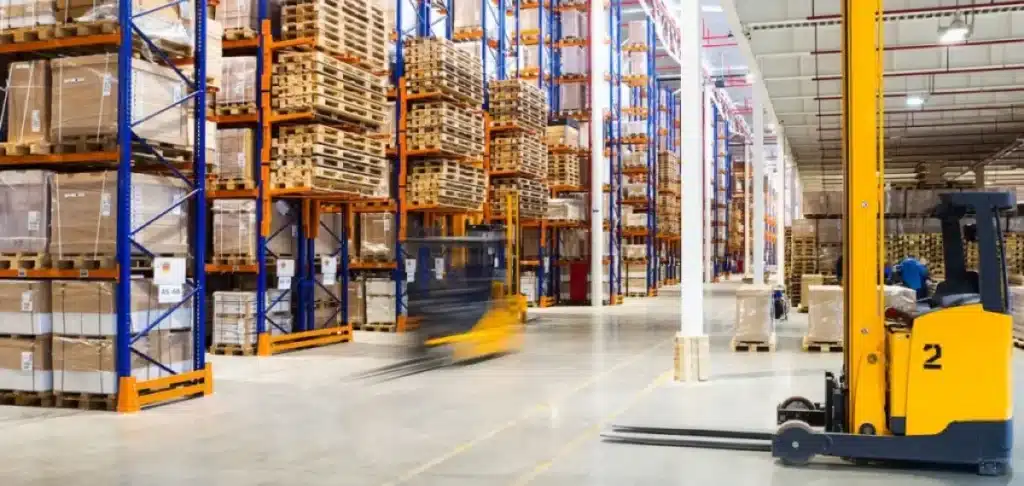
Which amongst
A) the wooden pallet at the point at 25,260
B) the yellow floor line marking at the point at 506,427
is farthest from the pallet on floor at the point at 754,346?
the wooden pallet at the point at 25,260

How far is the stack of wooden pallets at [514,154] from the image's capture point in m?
19.2

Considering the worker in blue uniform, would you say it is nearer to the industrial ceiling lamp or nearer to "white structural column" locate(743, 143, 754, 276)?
the industrial ceiling lamp

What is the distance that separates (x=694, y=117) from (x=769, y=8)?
4.43 meters

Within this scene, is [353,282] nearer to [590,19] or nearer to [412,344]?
[412,344]

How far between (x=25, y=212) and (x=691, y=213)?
19.9 feet

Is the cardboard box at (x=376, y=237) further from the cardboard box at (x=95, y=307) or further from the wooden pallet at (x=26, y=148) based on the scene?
the wooden pallet at (x=26, y=148)

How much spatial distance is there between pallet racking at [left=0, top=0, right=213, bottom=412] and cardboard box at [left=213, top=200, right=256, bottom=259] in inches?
117

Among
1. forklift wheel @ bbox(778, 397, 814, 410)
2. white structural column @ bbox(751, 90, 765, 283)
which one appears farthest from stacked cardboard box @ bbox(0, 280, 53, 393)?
white structural column @ bbox(751, 90, 765, 283)

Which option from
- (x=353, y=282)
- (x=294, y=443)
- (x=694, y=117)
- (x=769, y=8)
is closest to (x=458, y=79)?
(x=353, y=282)

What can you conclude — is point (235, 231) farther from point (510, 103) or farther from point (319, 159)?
point (510, 103)

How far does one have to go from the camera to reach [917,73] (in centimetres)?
1678

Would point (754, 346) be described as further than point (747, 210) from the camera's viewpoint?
No

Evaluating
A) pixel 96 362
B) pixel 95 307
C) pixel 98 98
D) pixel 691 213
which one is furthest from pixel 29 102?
pixel 691 213

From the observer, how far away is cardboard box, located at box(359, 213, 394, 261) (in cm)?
1579
